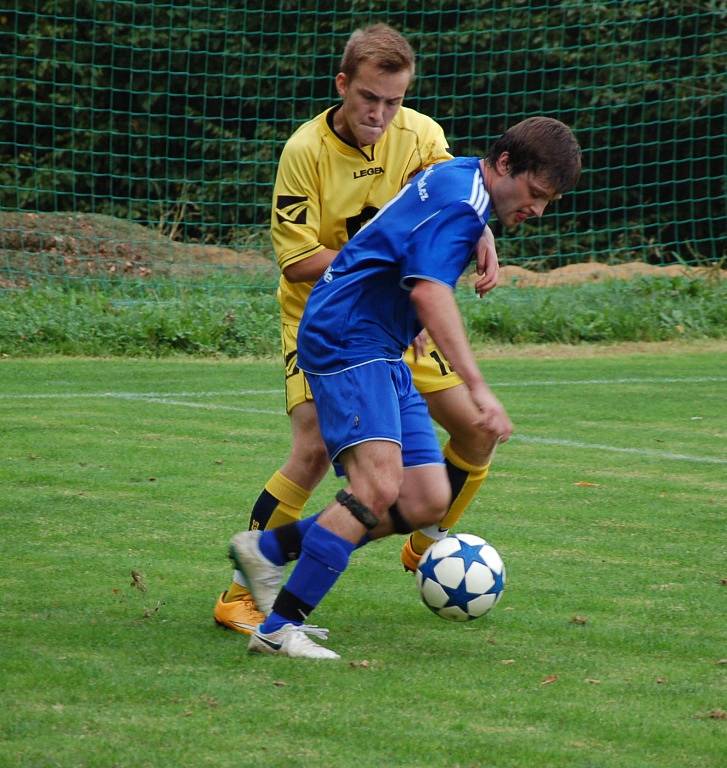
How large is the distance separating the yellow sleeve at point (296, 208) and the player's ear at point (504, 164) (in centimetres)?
89

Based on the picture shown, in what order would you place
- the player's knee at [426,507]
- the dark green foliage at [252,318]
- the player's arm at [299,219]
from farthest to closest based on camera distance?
the dark green foliage at [252,318]
the player's arm at [299,219]
the player's knee at [426,507]

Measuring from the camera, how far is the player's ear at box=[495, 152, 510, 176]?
13.6ft

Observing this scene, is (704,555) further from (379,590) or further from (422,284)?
(422,284)

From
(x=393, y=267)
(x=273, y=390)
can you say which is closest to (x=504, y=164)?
(x=393, y=267)

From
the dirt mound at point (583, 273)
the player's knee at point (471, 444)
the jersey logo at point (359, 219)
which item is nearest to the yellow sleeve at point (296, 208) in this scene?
the jersey logo at point (359, 219)

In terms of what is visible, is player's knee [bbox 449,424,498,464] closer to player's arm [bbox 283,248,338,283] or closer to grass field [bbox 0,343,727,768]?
grass field [bbox 0,343,727,768]

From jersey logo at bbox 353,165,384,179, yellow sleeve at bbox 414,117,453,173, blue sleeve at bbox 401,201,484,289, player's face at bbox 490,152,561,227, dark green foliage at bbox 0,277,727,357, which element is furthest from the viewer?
dark green foliage at bbox 0,277,727,357

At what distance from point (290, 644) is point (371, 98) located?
5.86 ft

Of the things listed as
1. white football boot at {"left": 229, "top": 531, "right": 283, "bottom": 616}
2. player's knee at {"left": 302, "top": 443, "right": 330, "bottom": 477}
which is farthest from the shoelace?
player's knee at {"left": 302, "top": 443, "right": 330, "bottom": 477}

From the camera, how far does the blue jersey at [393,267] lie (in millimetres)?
4031

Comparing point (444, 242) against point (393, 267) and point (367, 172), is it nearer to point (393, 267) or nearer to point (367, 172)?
point (393, 267)

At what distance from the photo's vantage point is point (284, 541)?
441 centimetres

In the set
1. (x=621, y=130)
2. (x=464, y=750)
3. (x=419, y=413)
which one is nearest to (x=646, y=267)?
(x=621, y=130)

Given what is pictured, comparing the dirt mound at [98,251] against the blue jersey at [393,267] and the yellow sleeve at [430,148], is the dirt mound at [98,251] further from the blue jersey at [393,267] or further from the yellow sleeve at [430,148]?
the blue jersey at [393,267]
